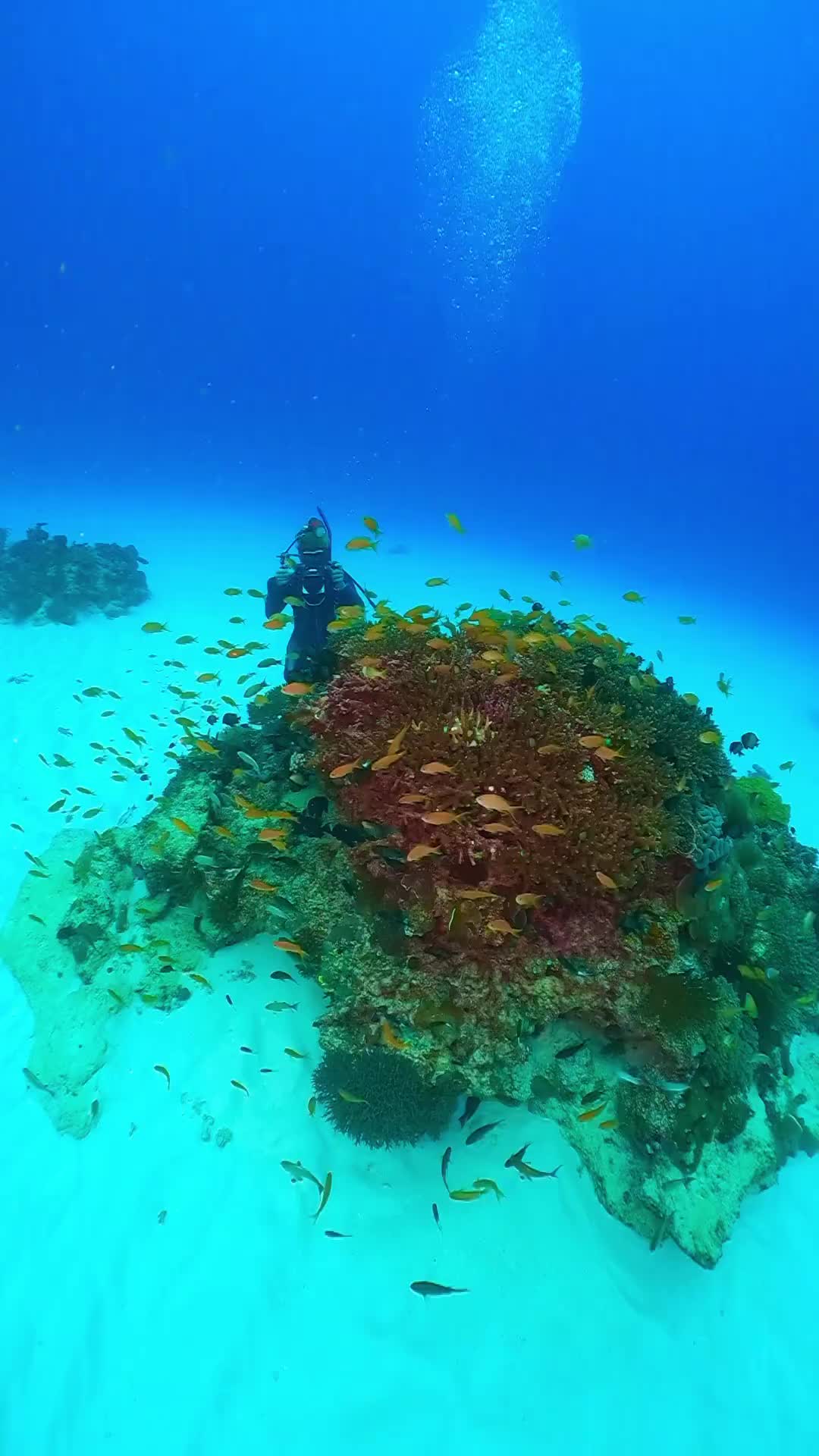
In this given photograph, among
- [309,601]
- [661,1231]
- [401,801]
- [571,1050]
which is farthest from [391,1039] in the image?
[309,601]

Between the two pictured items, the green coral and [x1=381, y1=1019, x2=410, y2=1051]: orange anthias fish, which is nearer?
[x1=381, y1=1019, x2=410, y2=1051]: orange anthias fish

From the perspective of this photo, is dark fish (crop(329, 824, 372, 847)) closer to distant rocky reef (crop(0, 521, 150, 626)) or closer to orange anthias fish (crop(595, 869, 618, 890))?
orange anthias fish (crop(595, 869, 618, 890))

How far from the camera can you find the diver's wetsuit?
7910 mm

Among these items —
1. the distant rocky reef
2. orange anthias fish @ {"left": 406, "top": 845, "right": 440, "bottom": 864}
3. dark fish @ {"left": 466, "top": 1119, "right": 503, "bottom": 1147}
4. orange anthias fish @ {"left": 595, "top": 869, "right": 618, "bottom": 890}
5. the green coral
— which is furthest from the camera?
the distant rocky reef

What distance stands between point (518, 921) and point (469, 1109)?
128 cm

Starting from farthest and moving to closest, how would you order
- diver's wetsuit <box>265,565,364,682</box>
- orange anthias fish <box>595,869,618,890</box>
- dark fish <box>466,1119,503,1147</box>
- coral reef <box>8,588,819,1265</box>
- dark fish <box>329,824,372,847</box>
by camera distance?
diver's wetsuit <box>265,565,364,682</box> → dark fish <box>329,824,372,847</box> → coral reef <box>8,588,819,1265</box> → orange anthias fish <box>595,869,618,890</box> → dark fish <box>466,1119,503,1147</box>

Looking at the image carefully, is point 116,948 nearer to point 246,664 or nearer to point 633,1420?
point 633,1420

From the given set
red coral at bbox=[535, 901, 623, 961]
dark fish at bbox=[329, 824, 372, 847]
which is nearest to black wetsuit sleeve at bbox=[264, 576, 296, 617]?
dark fish at bbox=[329, 824, 372, 847]

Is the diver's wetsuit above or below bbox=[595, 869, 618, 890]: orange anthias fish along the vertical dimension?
above

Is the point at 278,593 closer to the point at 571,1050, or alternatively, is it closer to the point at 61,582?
the point at 571,1050

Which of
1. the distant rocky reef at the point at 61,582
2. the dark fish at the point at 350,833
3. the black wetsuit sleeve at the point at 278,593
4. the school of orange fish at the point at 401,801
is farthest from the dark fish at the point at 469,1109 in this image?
the distant rocky reef at the point at 61,582

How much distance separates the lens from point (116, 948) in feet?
19.2

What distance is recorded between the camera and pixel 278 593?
26.2 ft

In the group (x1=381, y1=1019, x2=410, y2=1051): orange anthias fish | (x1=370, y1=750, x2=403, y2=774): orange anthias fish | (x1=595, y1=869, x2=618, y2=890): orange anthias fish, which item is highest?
(x1=370, y1=750, x2=403, y2=774): orange anthias fish
